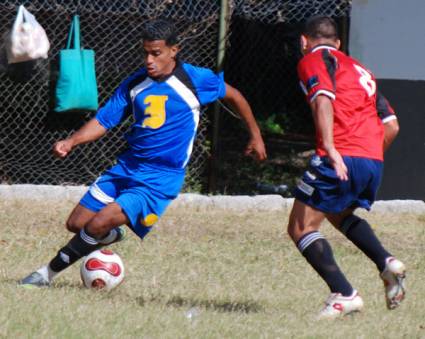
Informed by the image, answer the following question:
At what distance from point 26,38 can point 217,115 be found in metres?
2.08

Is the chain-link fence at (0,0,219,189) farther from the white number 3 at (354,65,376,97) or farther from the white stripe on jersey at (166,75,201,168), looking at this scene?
the white number 3 at (354,65,376,97)

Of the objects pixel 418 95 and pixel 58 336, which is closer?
pixel 58 336

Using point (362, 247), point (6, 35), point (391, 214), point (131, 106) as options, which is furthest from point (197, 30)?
point (362, 247)

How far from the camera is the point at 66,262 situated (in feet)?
23.0

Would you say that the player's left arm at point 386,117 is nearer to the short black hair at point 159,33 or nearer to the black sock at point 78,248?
the short black hair at point 159,33

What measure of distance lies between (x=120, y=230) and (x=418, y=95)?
4.89 meters

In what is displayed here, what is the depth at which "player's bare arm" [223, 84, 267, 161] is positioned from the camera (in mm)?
7105

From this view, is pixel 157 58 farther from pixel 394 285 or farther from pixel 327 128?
pixel 394 285

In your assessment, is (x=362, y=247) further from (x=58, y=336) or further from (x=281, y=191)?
Result: (x=281, y=191)

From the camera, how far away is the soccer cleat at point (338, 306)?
6.32 m

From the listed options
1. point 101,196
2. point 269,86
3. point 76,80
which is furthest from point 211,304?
point 269,86

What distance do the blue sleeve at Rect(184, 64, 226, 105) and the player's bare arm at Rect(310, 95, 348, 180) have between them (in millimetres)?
1120

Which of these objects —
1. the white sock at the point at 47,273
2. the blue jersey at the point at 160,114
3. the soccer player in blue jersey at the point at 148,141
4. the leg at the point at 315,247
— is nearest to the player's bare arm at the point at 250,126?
the soccer player in blue jersey at the point at 148,141

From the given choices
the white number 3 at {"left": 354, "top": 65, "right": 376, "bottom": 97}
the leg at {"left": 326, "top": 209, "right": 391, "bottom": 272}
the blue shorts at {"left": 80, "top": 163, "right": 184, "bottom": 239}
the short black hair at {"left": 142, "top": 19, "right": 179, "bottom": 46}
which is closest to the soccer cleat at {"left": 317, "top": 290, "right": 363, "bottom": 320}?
the leg at {"left": 326, "top": 209, "right": 391, "bottom": 272}
